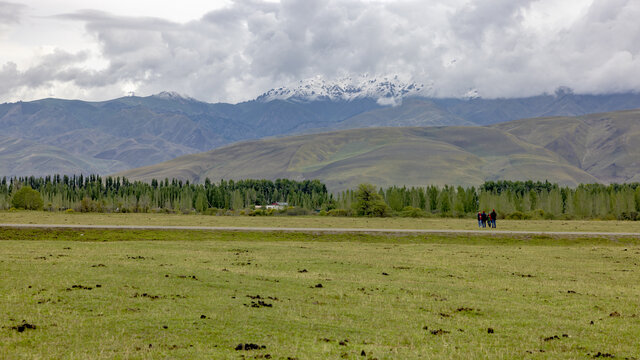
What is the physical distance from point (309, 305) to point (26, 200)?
17045 cm

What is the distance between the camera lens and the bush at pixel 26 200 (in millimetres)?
171500

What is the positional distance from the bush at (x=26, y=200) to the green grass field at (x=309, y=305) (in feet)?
451

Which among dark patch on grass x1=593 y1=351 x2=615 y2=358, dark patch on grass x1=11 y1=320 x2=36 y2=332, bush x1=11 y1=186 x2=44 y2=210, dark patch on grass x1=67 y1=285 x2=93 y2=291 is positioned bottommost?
dark patch on grass x1=593 y1=351 x2=615 y2=358

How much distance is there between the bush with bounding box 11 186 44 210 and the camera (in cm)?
17150

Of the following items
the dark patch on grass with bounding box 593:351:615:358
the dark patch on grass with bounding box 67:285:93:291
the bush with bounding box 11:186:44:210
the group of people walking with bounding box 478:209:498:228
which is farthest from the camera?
the bush with bounding box 11:186:44:210

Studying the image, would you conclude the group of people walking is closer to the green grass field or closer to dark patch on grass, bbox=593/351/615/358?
the green grass field

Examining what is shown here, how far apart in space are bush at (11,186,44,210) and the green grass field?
138 metres

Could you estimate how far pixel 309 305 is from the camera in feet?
88.9

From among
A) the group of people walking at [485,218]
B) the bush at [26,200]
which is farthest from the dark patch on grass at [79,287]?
the bush at [26,200]

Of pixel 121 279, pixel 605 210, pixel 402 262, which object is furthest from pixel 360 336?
pixel 605 210

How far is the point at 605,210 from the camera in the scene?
181m

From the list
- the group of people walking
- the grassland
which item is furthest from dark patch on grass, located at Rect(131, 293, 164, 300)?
the group of people walking

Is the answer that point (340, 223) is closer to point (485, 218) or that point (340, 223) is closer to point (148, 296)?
point (485, 218)

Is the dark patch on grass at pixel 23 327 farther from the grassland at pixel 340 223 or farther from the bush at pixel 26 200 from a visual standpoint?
the bush at pixel 26 200
